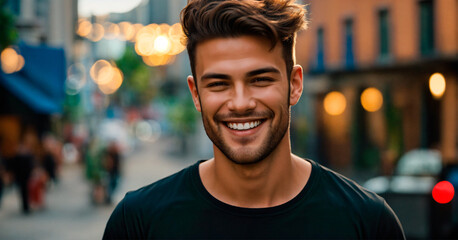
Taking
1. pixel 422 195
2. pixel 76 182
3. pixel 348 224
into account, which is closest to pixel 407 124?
pixel 76 182

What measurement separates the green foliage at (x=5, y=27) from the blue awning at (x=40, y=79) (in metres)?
6.96

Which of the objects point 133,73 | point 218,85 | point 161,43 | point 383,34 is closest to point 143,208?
point 218,85

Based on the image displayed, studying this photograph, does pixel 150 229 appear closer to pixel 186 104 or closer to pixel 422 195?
pixel 422 195

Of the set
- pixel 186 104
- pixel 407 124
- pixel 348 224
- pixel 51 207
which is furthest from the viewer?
pixel 186 104

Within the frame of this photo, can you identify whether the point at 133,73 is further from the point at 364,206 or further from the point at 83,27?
the point at 364,206

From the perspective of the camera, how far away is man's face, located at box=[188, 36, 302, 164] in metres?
2.57

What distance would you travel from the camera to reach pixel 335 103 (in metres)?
30.7

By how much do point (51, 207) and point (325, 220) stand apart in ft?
48.0

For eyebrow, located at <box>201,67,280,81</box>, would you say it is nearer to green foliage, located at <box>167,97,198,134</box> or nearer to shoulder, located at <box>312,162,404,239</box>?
shoulder, located at <box>312,162,404,239</box>

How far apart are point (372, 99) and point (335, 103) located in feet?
11.5

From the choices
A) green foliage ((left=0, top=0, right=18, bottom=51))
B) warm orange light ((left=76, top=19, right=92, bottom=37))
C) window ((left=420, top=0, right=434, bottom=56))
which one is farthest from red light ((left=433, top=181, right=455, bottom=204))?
warm orange light ((left=76, top=19, right=92, bottom=37))

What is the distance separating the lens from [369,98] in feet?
90.5

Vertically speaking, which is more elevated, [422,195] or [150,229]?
[150,229]

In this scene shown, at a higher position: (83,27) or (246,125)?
(83,27)
